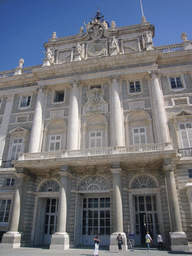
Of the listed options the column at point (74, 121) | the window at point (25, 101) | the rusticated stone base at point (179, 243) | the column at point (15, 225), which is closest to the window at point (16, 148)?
the column at point (15, 225)

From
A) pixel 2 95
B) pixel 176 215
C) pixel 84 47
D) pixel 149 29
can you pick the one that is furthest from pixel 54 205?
pixel 149 29

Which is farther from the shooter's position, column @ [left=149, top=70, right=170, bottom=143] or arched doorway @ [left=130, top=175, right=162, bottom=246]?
column @ [left=149, top=70, right=170, bottom=143]

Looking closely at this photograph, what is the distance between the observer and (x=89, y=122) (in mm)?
21344

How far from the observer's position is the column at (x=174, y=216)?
45.2 ft

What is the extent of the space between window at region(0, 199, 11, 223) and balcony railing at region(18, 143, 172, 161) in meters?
4.46

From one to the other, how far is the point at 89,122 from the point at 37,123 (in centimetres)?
522

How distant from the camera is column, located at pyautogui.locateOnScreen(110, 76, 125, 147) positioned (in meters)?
19.1

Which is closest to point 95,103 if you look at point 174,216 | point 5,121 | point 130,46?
point 130,46

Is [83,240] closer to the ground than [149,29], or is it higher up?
closer to the ground

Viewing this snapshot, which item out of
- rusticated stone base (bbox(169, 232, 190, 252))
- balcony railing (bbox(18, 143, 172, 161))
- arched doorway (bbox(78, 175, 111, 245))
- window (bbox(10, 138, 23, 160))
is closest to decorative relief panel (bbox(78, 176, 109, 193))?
arched doorway (bbox(78, 175, 111, 245))

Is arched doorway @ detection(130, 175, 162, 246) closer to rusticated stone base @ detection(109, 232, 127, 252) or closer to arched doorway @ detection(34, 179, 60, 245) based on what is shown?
rusticated stone base @ detection(109, 232, 127, 252)

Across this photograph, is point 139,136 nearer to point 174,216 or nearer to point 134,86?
point 134,86

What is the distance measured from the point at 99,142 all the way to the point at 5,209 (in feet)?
34.1

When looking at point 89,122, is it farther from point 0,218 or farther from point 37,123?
point 0,218
